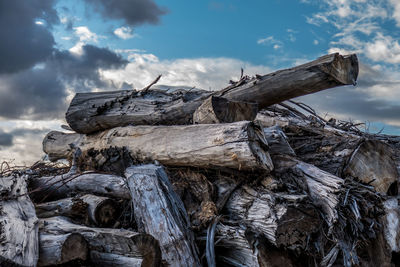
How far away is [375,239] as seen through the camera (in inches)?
160

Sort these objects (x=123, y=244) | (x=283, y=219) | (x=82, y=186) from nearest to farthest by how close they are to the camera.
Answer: (x=123, y=244), (x=283, y=219), (x=82, y=186)

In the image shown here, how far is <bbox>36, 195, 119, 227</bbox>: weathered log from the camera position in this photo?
4043 millimetres

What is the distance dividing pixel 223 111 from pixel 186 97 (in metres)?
1.15

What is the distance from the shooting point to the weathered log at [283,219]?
130 inches

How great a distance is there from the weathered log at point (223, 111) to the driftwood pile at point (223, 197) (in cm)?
2

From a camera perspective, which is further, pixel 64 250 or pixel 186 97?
pixel 186 97

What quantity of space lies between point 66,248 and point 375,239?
332 centimetres

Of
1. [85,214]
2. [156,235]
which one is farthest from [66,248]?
[85,214]

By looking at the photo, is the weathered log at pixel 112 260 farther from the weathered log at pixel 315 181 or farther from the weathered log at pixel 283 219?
the weathered log at pixel 315 181

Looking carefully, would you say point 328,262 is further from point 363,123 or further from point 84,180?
point 363,123

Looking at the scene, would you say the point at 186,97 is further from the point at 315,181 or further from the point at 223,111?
the point at 315,181

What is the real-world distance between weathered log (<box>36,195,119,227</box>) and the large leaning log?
5.62 ft

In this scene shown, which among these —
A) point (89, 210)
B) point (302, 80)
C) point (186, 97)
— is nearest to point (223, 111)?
point (302, 80)

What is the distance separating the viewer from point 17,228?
351cm
